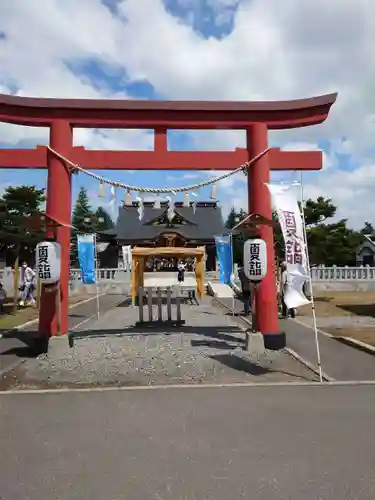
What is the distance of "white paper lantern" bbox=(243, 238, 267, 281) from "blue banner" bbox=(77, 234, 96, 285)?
9.93 meters

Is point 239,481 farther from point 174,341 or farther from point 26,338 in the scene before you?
point 26,338

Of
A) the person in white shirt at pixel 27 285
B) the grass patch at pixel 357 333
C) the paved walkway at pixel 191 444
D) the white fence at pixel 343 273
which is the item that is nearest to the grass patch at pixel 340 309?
the grass patch at pixel 357 333

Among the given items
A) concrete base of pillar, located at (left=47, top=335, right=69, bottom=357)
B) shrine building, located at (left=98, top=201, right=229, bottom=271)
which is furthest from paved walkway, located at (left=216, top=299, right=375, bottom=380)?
shrine building, located at (left=98, top=201, right=229, bottom=271)

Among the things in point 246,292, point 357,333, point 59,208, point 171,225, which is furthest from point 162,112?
point 171,225

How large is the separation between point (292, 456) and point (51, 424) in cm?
270

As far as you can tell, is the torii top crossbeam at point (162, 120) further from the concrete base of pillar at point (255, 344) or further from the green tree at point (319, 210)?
the green tree at point (319, 210)

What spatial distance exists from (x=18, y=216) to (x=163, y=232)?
13556 millimetres

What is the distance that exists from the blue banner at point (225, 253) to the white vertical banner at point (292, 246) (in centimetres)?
1053

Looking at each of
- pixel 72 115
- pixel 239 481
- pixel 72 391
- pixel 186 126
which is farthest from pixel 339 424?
pixel 72 115

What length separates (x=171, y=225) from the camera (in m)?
37.2

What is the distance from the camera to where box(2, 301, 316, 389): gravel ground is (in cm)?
711

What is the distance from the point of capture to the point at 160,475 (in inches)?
147

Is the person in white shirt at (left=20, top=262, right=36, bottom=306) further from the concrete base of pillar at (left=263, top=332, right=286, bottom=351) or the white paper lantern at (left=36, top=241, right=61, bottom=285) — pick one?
the concrete base of pillar at (left=263, top=332, right=286, bottom=351)

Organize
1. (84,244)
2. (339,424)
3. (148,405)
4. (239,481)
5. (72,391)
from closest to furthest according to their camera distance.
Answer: (239,481) < (339,424) < (148,405) < (72,391) < (84,244)
